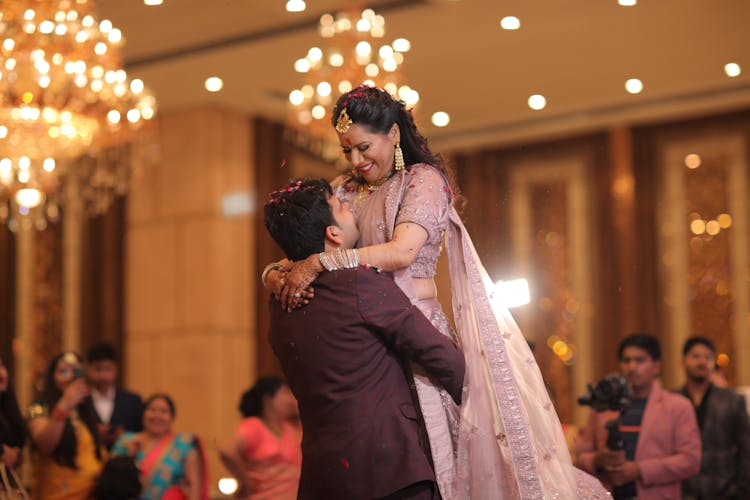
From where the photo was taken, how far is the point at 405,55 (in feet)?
29.6

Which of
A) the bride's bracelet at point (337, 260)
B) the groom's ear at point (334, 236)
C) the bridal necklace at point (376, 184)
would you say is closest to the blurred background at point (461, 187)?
the bridal necklace at point (376, 184)

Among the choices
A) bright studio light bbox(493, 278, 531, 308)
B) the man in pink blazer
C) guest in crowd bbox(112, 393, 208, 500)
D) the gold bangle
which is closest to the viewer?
bright studio light bbox(493, 278, 531, 308)

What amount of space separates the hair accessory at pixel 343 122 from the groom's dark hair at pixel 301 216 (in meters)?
0.29

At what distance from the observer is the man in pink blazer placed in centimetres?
511

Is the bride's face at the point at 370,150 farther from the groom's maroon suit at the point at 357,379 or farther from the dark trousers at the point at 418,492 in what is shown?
the dark trousers at the point at 418,492

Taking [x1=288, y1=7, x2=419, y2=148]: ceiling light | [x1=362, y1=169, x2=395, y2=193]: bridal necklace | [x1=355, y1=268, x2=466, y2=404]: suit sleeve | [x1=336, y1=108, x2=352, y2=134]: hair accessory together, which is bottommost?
[x1=355, y1=268, x2=466, y2=404]: suit sleeve

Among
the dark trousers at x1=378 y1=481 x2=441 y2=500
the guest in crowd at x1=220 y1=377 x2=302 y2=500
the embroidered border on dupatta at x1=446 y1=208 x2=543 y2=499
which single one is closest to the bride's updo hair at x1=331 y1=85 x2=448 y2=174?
the embroidered border on dupatta at x1=446 y1=208 x2=543 y2=499

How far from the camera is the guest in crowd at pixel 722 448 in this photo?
5.85 metres

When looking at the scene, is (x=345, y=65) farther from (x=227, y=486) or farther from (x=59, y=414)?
(x=59, y=414)

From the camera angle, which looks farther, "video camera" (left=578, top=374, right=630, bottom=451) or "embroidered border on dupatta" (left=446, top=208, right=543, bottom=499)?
"video camera" (left=578, top=374, right=630, bottom=451)

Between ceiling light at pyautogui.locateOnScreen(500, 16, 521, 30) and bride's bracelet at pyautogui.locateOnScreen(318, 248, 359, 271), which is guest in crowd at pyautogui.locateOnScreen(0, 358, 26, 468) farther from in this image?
ceiling light at pyautogui.locateOnScreen(500, 16, 521, 30)

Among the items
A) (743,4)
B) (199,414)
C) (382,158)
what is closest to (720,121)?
(743,4)

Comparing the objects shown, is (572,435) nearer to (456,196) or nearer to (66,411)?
(66,411)

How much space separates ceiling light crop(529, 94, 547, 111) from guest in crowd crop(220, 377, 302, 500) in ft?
17.6
